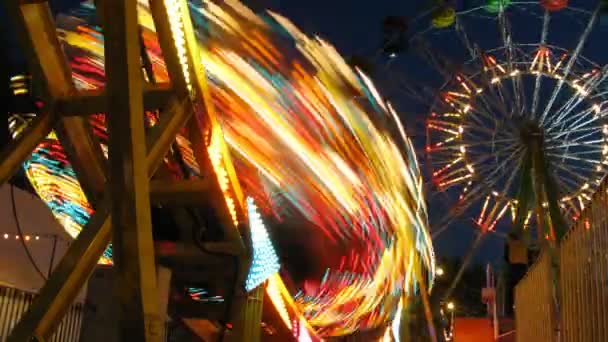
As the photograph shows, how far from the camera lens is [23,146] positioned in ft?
15.7

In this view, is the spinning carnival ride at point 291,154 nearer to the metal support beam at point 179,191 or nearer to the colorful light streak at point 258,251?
the colorful light streak at point 258,251

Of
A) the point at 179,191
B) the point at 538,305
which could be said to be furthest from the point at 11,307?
the point at 538,305

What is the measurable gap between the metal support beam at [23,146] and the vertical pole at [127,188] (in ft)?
4.48

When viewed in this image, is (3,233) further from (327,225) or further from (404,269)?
(404,269)

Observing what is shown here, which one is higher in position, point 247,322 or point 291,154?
point 291,154

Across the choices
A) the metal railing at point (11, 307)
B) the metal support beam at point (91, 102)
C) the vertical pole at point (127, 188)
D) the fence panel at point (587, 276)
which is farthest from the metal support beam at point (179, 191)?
the metal railing at point (11, 307)

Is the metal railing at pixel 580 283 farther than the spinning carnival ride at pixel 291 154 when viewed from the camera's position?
No

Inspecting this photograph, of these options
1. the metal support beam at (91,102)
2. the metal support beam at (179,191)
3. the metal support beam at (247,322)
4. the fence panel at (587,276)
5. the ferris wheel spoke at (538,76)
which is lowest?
the metal support beam at (247,322)

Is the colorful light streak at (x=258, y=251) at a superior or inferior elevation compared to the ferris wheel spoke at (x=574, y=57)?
inferior

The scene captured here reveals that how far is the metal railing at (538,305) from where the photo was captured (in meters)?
7.80

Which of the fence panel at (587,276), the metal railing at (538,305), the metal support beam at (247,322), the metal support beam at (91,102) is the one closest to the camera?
the metal support beam at (91,102)

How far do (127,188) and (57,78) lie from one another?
1.75 meters

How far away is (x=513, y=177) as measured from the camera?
24641 mm

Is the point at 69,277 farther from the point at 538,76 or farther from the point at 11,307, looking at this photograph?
the point at 538,76
